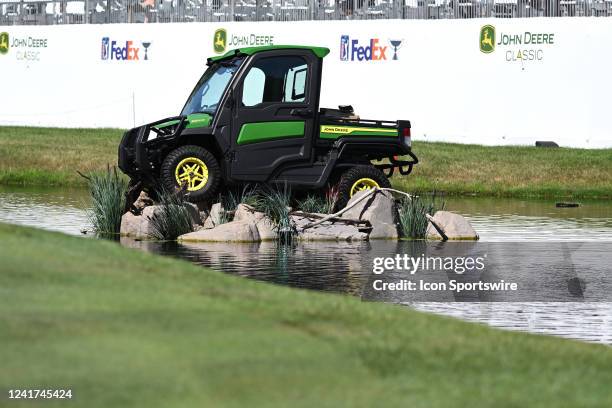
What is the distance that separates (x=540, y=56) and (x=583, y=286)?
2867 cm

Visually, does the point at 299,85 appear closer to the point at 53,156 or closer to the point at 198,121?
the point at 198,121

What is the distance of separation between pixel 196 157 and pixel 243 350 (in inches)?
487

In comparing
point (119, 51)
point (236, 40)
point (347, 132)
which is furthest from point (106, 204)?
point (119, 51)

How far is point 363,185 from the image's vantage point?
2058 cm

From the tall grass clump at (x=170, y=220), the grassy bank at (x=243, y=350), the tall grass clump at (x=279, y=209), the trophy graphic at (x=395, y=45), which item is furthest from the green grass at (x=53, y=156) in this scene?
the grassy bank at (x=243, y=350)

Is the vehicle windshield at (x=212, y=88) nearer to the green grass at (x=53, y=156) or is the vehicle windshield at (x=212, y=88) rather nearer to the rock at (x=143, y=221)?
the rock at (x=143, y=221)

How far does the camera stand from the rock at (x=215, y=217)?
1947 cm

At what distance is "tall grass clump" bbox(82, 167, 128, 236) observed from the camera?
19.8 meters

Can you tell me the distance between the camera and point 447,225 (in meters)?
19.7

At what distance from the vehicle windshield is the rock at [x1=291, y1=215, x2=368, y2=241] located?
89.8 inches

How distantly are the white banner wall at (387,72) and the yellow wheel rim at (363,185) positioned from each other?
71.4ft

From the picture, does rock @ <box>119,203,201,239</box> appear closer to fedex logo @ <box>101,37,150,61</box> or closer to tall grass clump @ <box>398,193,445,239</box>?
tall grass clump @ <box>398,193,445,239</box>

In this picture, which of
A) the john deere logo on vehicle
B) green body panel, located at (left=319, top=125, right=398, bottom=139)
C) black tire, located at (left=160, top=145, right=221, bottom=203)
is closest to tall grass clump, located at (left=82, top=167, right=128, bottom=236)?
black tire, located at (left=160, top=145, right=221, bottom=203)

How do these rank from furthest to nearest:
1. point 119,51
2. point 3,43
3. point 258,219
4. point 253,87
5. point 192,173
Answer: point 3,43 → point 119,51 → point 253,87 → point 192,173 → point 258,219
